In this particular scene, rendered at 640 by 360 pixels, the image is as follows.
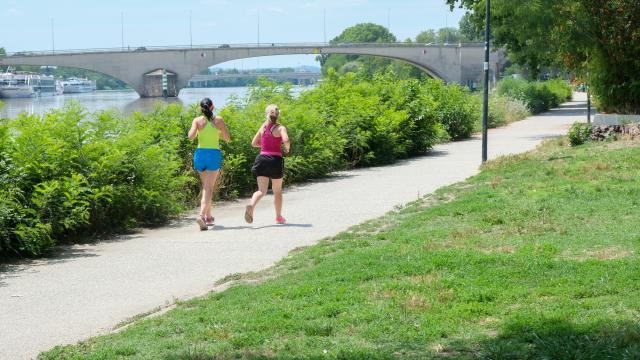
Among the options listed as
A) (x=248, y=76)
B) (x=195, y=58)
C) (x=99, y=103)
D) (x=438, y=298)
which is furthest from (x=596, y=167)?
(x=248, y=76)

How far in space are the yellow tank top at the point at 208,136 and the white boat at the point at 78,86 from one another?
11865cm

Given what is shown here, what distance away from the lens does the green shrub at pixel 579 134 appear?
780 inches

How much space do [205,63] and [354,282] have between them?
105826mm

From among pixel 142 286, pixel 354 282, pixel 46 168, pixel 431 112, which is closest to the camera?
pixel 354 282

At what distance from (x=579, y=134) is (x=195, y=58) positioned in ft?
309

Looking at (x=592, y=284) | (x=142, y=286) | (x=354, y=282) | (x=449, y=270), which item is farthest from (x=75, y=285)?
(x=592, y=284)

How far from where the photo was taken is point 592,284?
264 inches

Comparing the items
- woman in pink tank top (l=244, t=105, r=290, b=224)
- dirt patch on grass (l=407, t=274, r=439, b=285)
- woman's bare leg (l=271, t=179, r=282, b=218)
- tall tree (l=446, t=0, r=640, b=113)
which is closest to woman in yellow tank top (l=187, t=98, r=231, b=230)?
woman in pink tank top (l=244, t=105, r=290, b=224)

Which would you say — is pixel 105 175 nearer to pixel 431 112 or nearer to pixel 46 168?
pixel 46 168

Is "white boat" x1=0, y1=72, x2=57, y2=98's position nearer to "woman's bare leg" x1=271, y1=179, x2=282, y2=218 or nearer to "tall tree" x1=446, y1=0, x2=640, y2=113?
"tall tree" x1=446, y1=0, x2=640, y2=113

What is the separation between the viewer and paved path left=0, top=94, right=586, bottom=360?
283 inches

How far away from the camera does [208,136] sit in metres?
12.1

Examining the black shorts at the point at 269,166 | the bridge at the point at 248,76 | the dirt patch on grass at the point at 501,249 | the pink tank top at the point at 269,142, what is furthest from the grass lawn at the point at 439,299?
the bridge at the point at 248,76

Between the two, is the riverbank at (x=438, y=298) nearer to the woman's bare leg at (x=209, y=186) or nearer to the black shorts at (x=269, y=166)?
the black shorts at (x=269, y=166)
